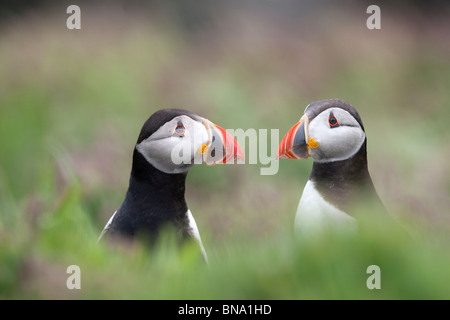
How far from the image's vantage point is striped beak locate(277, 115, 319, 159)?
359cm

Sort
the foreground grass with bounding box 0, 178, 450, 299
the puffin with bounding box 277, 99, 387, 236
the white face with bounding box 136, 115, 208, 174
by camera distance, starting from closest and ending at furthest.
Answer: the foreground grass with bounding box 0, 178, 450, 299 → the white face with bounding box 136, 115, 208, 174 → the puffin with bounding box 277, 99, 387, 236

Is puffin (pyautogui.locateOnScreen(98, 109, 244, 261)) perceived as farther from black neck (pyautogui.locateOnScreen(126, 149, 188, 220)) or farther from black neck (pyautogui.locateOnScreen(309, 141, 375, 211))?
black neck (pyautogui.locateOnScreen(309, 141, 375, 211))

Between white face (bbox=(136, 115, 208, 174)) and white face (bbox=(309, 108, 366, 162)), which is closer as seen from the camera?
white face (bbox=(136, 115, 208, 174))

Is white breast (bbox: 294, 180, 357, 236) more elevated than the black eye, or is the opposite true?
the black eye

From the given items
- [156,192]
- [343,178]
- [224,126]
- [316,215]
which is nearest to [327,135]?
[343,178]

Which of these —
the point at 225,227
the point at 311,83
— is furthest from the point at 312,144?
the point at 311,83

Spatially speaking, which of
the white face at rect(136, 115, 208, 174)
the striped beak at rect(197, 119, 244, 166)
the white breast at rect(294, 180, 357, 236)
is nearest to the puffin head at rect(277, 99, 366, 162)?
the white breast at rect(294, 180, 357, 236)

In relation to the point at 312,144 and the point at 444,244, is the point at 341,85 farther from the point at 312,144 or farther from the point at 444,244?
the point at 444,244

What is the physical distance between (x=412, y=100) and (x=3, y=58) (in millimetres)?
4573

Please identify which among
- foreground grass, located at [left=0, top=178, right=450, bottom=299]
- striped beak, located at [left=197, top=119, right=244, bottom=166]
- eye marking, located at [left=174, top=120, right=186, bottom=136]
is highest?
Answer: eye marking, located at [left=174, top=120, right=186, bottom=136]

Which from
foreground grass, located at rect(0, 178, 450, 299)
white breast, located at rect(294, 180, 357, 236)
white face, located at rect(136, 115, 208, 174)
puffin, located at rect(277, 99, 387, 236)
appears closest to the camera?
foreground grass, located at rect(0, 178, 450, 299)

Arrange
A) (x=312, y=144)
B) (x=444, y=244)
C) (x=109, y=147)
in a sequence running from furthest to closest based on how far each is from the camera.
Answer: (x=109, y=147), (x=312, y=144), (x=444, y=244)

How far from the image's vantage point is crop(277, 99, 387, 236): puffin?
11.7 feet
